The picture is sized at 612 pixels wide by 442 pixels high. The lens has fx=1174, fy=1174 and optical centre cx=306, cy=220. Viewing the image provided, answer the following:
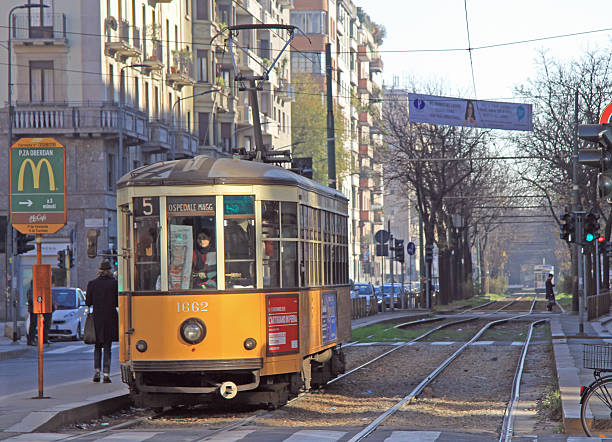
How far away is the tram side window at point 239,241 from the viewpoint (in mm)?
12680

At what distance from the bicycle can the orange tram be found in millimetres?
→ 3528

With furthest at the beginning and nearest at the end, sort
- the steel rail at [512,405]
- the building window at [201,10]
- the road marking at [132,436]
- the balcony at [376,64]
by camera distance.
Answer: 1. the balcony at [376,64]
2. the building window at [201,10]
3. the steel rail at [512,405]
4. the road marking at [132,436]

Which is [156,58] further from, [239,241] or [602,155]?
[602,155]

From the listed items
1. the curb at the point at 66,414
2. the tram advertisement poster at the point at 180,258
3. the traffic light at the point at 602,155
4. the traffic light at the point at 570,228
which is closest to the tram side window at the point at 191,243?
the tram advertisement poster at the point at 180,258

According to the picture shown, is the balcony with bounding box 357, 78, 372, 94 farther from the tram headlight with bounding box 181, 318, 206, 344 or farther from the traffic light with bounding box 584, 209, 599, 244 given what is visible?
the tram headlight with bounding box 181, 318, 206, 344

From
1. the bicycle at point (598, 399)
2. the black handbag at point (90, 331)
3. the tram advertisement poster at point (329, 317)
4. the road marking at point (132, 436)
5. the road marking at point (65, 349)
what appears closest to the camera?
the bicycle at point (598, 399)

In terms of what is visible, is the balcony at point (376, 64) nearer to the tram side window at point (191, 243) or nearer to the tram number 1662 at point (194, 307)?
the tram side window at point (191, 243)

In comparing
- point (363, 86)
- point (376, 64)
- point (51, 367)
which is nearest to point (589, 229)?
point (51, 367)

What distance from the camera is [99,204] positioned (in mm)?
44156

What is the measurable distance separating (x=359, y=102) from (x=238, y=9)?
135ft

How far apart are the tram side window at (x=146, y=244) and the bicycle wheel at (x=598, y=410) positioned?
15.4ft

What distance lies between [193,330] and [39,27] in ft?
109

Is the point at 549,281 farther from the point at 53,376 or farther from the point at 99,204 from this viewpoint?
the point at 53,376

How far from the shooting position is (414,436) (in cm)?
1076
